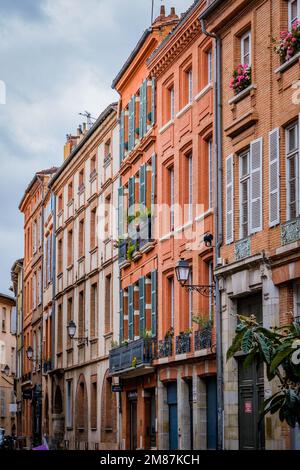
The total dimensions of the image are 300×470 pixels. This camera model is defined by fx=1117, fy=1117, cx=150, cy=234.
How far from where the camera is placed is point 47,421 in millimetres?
54625

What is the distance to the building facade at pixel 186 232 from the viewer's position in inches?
1128

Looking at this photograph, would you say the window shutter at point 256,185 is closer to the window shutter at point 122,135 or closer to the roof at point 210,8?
the roof at point 210,8

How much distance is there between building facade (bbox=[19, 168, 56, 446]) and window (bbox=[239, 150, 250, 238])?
31569 mm

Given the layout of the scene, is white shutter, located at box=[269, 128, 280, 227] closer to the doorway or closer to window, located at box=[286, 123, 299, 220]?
window, located at box=[286, 123, 299, 220]

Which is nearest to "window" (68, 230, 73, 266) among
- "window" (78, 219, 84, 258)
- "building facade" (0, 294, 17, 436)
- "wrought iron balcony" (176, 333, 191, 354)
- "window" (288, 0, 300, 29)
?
"window" (78, 219, 84, 258)

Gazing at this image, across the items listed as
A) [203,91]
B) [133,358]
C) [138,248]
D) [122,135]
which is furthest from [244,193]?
[122,135]

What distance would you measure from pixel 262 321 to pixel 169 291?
8.82m

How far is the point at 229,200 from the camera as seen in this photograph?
→ 1042 inches

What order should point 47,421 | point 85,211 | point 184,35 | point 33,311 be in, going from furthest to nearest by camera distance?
point 33,311, point 47,421, point 85,211, point 184,35

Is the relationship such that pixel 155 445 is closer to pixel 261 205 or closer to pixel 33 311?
pixel 261 205

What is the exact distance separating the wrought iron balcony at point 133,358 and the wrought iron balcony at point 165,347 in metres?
0.73

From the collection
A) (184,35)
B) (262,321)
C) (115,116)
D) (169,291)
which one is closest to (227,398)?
(262,321)

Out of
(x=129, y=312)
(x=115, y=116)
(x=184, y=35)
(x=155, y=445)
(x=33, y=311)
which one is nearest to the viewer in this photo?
(x=184, y=35)

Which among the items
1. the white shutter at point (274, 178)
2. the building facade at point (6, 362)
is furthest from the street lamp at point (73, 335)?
the building facade at point (6, 362)
